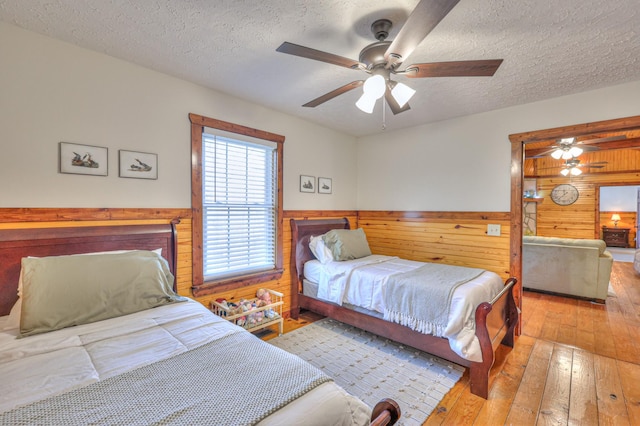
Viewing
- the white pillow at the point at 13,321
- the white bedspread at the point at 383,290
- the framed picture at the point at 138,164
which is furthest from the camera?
the framed picture at the point at 138,164

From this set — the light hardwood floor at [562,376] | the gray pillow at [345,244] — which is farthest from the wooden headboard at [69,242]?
the gray pillow at [345,244]

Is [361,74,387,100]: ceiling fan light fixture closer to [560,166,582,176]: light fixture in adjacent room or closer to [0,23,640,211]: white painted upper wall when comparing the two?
[0,23,640,211]: white painted upper wall

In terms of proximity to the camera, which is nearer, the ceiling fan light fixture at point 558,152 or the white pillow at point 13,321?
the white pillow at point 13,321

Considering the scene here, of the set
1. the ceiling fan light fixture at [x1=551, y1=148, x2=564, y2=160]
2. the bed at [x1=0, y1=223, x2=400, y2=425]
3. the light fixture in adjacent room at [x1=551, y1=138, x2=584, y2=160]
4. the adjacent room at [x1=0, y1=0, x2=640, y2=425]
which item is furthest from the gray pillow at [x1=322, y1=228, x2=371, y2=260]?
the ceiling fan light fixture at [x1=551, y1=148, x2=564, y2=160]

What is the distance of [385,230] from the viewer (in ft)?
13.9

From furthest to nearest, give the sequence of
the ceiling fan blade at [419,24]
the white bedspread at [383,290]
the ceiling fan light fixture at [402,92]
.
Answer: the white bedspread at [383,290] → the ceiling fan light fixture at [402,92] → the ceiling fan blade at [419,24]

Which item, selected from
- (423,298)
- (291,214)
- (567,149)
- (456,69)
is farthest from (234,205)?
(567,149)

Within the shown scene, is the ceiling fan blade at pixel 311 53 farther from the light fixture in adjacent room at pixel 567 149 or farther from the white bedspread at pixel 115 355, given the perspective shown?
the light fixture in adjacent room at pixel 567 149

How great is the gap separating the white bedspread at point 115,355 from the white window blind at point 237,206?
47.0 inches

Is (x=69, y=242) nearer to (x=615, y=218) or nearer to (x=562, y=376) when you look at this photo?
(x=562, y=376)

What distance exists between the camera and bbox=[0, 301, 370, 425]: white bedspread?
1007 millimetres

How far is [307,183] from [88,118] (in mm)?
2273

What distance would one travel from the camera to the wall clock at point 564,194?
26.7 feet

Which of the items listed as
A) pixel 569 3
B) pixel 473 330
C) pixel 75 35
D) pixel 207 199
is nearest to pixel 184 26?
pixel 75 35
